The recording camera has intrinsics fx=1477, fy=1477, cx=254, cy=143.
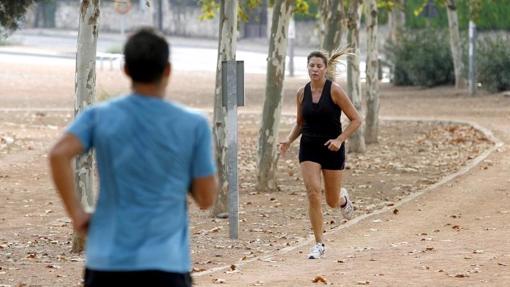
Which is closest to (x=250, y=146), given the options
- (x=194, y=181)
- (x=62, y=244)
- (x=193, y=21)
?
(x=62, y=244)

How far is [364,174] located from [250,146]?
614 centimetres

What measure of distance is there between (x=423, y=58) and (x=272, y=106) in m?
26.2

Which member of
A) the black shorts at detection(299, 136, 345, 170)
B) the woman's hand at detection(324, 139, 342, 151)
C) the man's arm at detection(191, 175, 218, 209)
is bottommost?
the black shorts at detection(299, 136, 345, 170)

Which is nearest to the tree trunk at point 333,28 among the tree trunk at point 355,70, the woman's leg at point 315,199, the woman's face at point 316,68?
the tree trunk at point 355,70

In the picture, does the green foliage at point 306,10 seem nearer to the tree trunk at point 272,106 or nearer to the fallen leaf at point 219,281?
the tree trunk at point 272,106

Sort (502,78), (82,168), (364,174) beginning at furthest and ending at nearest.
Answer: (502,78) < (364,174) < (82,168)

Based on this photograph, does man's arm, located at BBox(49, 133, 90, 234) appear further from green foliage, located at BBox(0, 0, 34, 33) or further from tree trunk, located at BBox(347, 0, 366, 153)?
green foliage, located at BBox(0, 0, 34, 33)

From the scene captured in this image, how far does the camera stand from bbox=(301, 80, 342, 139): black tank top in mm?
12883

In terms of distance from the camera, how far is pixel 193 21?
273ft

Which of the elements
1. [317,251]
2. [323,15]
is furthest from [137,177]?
[323,15]

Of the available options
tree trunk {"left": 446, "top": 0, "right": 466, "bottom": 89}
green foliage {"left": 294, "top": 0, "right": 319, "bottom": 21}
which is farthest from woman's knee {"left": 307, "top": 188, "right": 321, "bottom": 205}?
tree trunk {"left": 446, "top": 0, "right": 466, "bottom": 89}

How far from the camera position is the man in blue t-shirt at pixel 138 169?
5.73 meters

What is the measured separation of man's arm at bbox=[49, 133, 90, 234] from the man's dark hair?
1.16ft

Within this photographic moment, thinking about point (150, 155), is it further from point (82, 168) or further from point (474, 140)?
point (474, 140)
